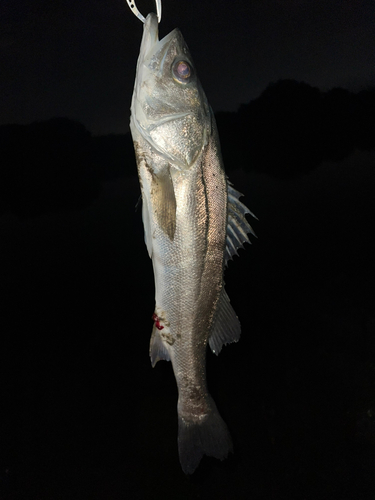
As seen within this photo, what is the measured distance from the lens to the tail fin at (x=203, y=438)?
82 centimetres

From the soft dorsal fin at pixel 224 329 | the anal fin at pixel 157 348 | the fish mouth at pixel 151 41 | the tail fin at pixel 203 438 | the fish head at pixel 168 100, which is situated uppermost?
the fish mouth at pixel 151 41

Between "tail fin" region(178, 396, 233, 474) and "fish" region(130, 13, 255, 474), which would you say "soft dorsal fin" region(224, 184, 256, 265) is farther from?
"tail fin" region(178, 396, 233, 474)

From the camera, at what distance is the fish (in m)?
0.68

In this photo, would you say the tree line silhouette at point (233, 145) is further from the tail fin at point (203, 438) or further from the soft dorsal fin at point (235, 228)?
the tail fin at point (203, 438)

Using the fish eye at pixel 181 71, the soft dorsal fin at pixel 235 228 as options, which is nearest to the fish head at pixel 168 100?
the fish eye at pixel 181 71

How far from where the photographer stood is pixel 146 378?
1.18 m

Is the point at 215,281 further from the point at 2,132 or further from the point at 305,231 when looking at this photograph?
the point at 2,132

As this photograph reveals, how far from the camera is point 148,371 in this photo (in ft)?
3.90

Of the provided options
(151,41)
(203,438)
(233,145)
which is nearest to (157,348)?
(203,438)

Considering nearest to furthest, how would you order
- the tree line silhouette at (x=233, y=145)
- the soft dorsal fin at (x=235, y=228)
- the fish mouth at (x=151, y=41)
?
1. the fish mouth at (x=151, y=41)
2. the soft dorsal fin at (x=235, y=228)
3. the tree line silhouette at (x=233, y=145)

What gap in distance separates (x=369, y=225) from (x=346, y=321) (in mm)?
670

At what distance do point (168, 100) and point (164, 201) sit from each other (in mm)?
303

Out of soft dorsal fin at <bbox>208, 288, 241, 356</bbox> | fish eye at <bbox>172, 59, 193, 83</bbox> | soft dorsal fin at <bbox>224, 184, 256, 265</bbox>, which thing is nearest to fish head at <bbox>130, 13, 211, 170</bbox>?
fish eye at <bbox>172, 59, 193, 83</bbox>

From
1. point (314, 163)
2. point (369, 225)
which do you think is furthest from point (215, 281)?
point (369, 225)
